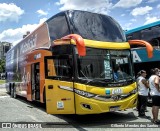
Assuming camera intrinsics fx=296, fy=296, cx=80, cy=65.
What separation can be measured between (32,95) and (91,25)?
5468 mm

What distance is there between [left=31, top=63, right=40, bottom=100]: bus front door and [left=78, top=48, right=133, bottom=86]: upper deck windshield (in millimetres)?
3854

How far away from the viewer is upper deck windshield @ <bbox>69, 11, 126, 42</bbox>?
10.0 m

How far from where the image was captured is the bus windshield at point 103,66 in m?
9.48

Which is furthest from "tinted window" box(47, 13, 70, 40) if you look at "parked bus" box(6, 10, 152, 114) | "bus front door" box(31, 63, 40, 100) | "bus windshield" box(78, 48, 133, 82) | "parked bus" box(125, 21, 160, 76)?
"parked bus" box(125, 21, 160, 76)

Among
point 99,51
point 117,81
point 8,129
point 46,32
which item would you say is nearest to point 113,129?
point 117,81

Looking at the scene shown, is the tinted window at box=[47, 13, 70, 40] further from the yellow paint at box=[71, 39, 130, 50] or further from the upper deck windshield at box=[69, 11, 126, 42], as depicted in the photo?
the yellow paint at box=[71, 39, 130, 50]

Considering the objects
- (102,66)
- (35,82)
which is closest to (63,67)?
(102,66)

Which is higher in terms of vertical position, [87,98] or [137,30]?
[137,30]

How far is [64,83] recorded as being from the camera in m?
9.65

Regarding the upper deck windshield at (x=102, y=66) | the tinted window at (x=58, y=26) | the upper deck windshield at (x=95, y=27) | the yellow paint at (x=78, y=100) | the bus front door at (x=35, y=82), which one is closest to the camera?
the yellow paint at (x=78, y=100)

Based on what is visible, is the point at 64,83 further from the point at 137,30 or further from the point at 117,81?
the point at 137,30

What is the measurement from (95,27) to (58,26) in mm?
1479

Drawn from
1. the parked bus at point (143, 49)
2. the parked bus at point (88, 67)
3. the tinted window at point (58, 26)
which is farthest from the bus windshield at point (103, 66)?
the parked bus at point (143, 49)

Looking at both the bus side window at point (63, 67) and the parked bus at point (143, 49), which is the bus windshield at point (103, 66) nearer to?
the bus side window at point (63, 67)
